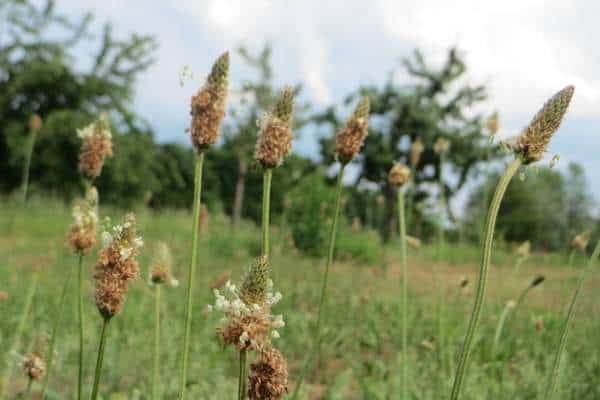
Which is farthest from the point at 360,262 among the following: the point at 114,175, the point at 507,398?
the point at 114,175

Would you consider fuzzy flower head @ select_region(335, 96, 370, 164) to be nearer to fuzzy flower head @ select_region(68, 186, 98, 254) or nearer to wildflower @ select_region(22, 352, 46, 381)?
fuzzy flower head @ select_region(68, 186, 98, 254)

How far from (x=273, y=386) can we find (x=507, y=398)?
284 cm

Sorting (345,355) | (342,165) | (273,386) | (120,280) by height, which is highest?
(342,165)

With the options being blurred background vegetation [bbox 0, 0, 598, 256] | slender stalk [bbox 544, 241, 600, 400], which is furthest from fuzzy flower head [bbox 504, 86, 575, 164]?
blurred background vegetation [bbox 0, 0, 598, 256]

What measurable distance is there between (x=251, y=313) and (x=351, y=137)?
2.41 feet

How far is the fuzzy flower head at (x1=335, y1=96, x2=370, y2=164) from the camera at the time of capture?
170 centimetres

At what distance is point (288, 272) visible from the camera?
858cm

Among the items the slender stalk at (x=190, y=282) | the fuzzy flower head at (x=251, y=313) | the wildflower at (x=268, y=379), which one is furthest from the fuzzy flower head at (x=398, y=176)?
the wildflower at (x=268, y=379)

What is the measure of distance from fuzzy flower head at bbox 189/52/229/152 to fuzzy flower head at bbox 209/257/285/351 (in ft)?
1.25

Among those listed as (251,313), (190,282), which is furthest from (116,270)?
(251,313)

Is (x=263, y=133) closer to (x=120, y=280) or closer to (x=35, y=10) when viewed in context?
(x=120, y=280)

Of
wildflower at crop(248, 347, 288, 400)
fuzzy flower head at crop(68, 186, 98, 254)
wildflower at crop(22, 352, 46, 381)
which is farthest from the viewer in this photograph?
wildflower at crop(22, 352, 46, 381)

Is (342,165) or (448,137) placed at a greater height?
(448,137)

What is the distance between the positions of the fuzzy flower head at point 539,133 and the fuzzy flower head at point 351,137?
50 centimetres
